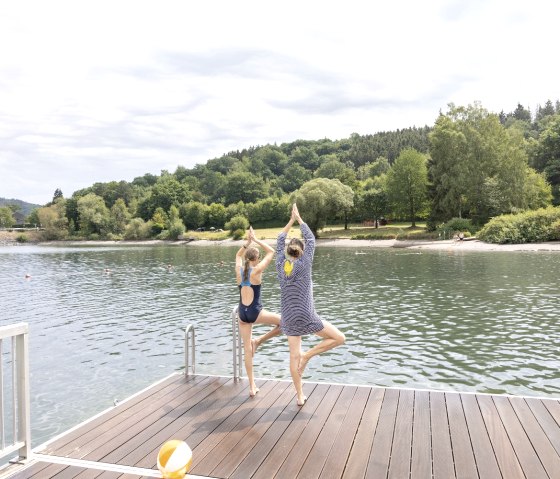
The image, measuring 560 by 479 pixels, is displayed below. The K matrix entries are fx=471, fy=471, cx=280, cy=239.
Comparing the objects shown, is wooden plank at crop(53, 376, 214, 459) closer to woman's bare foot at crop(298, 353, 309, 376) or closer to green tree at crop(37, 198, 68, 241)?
woman's bare foot at crop(298, 353, 309, 376)

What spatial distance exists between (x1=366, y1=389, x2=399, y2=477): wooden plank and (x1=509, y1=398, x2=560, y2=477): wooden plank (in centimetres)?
154

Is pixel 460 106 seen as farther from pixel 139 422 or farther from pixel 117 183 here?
pixel 117 183

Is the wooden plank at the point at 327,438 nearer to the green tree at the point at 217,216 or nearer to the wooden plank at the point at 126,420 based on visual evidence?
the wooden plank at the point at 126,420

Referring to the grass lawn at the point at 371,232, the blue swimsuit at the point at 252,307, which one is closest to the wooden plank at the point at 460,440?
the blue swimsuit at the point at 252,307

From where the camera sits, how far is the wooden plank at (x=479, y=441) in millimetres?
4737

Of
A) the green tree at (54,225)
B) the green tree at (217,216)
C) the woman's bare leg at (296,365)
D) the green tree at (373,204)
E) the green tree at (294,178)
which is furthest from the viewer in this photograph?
the green tree at (294,178)

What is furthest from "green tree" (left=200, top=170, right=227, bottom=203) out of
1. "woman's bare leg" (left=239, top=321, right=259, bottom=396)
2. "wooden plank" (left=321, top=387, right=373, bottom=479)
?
"wooden plank" (left=321, top=387, right=373, bottom=479)

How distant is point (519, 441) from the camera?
5.36 m

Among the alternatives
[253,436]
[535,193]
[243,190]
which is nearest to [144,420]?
[253,436]

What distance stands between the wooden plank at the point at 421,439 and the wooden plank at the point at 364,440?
47 centimetres

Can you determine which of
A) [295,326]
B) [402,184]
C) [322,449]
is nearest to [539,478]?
[322,449]

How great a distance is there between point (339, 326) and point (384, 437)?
39.3ft

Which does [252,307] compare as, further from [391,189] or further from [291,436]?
[391,189]

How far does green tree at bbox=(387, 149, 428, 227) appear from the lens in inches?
3105
